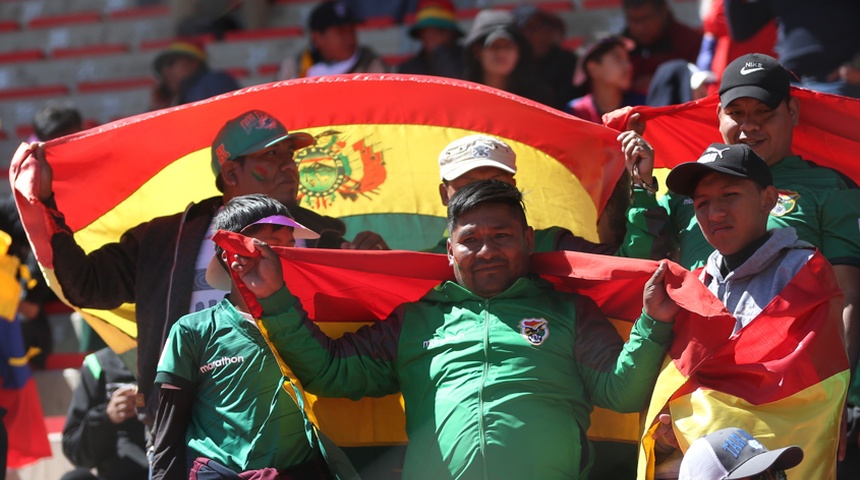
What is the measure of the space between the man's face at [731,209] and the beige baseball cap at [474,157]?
0.88 m

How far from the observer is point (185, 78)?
9.28m

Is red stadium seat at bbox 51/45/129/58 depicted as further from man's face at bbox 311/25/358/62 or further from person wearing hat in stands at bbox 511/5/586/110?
person wearing hat in stands at bbox 511/5/586/110

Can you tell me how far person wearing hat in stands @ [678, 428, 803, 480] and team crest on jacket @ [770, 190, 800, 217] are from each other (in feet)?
3.91

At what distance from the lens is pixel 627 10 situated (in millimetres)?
7848

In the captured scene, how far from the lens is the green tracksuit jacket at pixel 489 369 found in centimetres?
394

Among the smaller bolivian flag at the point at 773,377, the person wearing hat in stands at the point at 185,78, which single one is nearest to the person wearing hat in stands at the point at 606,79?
the person wearing hat in stands at the point at 185,78

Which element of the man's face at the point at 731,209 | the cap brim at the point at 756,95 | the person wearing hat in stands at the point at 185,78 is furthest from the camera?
the person wearing hat in stands at the point at 185,78

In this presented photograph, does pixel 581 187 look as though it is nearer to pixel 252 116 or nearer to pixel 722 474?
pixel 252 116

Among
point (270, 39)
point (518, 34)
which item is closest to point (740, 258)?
point (518, 34)

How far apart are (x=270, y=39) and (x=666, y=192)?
23.1 feet

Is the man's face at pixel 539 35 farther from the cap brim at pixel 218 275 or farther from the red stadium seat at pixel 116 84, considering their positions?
the red stadium seat at pixel 116 84

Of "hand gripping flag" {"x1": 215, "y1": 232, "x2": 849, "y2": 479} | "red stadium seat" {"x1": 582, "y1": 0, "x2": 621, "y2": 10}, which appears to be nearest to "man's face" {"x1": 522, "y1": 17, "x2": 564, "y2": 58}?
"red stadium seat" {"x1": 582, "y1": 0, "x2": 621, "y2": 10}

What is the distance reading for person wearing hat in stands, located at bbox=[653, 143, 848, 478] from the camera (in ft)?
12.5

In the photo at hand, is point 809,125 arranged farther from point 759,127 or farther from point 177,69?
point 177,69
